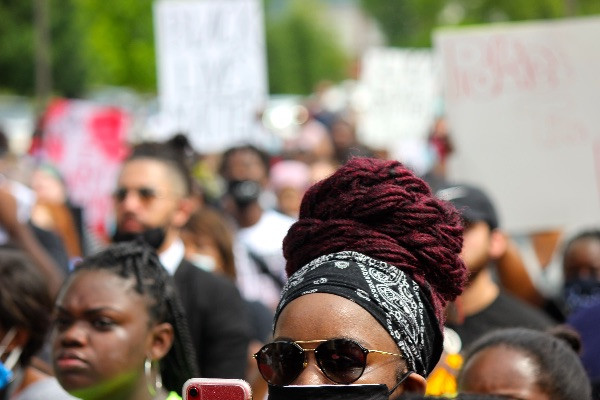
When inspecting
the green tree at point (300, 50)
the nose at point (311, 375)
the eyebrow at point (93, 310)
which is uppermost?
the nose at point (311, 375)

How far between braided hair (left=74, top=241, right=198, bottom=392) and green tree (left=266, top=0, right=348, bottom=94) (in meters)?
53.4

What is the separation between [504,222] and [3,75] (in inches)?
1132

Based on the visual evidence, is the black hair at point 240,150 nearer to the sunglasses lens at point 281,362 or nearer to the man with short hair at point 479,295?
the man with short hair at point 479,295

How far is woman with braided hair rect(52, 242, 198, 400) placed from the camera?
3.29 m

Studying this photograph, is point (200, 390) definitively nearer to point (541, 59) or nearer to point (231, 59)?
point (541, 59)

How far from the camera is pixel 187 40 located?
1022 cm

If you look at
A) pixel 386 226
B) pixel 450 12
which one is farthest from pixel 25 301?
pixel 450 12

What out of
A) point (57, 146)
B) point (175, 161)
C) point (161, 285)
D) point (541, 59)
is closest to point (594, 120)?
point (541, 59)

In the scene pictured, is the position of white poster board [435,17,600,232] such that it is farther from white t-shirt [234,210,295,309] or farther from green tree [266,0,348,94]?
green tree [266,0,348,94]

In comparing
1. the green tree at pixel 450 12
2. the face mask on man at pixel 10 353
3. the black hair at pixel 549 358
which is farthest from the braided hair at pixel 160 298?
the green tree at pixel 450 12

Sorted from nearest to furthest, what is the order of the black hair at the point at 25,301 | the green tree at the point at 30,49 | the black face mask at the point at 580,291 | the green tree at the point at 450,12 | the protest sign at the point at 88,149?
the black hair at the point at 25,301, the black face mask at the point at 580,291, the protest sign at the point at 88,149, the green tree at the point at 450,12, the green tree at the point at 30,49

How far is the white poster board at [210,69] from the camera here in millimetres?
9867

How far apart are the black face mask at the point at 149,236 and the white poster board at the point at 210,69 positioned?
4888 millimetres

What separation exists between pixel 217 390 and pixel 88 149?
9485mm
